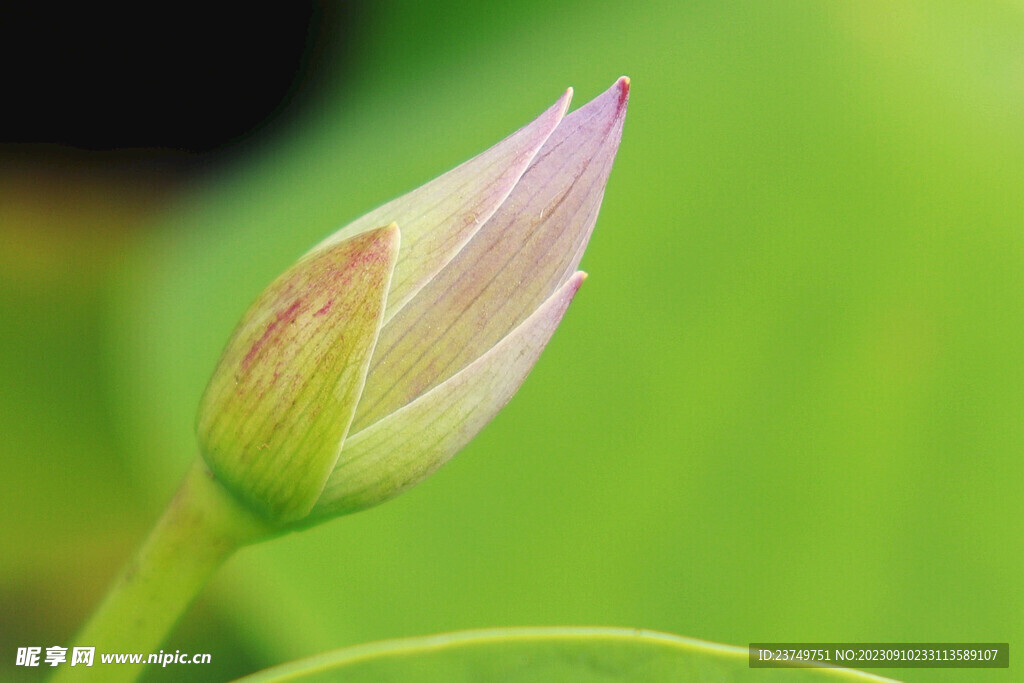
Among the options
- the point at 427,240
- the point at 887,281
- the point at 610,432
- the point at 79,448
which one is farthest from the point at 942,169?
the point at 79,448

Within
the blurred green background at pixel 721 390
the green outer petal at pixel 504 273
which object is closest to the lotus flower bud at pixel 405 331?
the green outer petal at pixel 504 273

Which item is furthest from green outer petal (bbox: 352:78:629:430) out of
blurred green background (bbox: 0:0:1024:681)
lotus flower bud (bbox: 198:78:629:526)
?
blurred green background (bbox: 0:0:1024:681)

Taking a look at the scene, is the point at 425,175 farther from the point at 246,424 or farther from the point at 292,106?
the point at 246,424

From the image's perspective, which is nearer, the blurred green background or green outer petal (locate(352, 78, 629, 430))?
green outer petal (locate(352, 78, 629, 430))

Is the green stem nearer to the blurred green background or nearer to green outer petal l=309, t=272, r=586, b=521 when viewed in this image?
green outer petal l=309, t=272, r=586, b=521

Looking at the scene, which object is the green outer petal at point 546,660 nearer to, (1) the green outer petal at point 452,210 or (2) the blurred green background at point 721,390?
(1) the green outer petal at point 452,210

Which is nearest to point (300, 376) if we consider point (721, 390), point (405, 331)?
point (405, 331)

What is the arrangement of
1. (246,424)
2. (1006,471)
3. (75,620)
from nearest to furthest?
1. (246,424)
2. (1006,471)
3. (75,620)

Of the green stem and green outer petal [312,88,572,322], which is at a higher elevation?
green outer petal [312,88,572,322]
